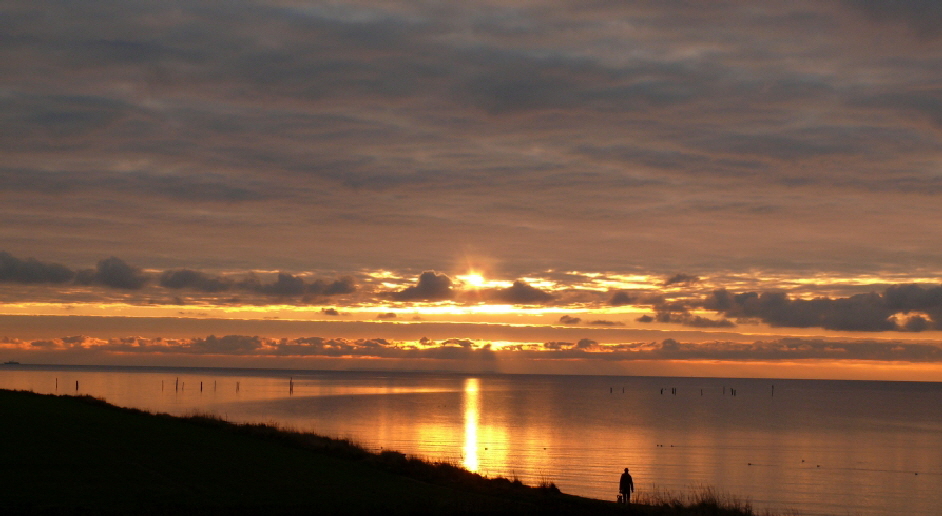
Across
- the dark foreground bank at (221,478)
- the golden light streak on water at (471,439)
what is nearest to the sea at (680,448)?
the golden light streak on water at (471,439)

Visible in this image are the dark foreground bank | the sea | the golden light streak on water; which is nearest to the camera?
the dark foreground bank

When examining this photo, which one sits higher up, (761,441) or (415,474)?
(415,474)

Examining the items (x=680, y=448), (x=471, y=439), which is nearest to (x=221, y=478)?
(x=471, y=439)

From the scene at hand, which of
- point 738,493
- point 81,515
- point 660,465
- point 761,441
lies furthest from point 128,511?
point 761,441

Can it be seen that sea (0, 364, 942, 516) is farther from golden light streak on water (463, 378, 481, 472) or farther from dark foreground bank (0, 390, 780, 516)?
dark foreground bank (0, 390, 780, 516)

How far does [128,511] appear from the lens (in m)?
24.9

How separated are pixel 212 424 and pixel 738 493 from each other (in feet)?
112

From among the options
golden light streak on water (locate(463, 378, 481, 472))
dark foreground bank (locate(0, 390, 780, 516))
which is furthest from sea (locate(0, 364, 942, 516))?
dark foreground bank (locate(0, 390, 780, 516))

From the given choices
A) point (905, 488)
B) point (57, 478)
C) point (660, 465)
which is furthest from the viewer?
point (660, 465)

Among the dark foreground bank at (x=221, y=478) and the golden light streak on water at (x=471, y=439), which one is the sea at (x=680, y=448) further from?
the dark foreground bank at (x=221, y=478)

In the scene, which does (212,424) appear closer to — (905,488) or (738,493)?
(738,493)

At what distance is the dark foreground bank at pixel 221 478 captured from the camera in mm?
26755

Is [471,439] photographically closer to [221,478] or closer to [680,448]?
[680,448]

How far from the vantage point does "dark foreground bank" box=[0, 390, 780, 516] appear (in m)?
26.8
